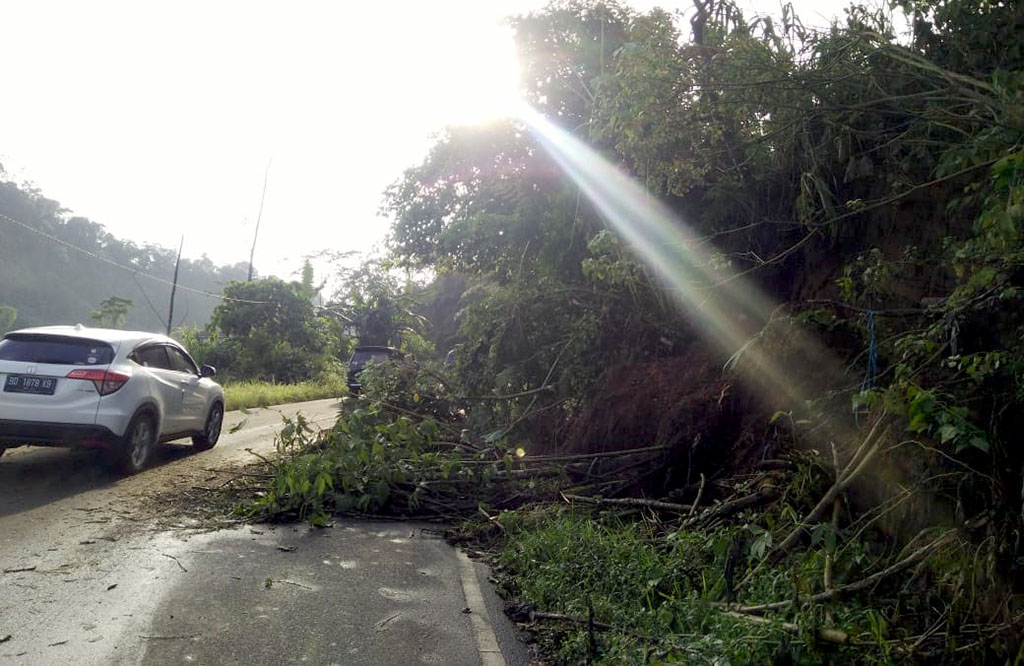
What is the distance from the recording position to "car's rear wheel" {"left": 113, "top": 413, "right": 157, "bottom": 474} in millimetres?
9922

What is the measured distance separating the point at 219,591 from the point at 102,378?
473 cm

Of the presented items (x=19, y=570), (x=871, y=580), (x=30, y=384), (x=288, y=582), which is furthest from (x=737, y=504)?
(x=30, y=384)

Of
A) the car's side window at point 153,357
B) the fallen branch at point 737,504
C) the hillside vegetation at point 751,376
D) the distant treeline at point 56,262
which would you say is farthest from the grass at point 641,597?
the distant treeline at point 56,262

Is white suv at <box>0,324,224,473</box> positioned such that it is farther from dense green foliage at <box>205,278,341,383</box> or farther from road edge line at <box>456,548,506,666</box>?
dense green foliage at <box>205,278,341,383</box>

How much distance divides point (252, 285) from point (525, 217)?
29245 mm

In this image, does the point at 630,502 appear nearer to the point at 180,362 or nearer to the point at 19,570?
the point at 19,570

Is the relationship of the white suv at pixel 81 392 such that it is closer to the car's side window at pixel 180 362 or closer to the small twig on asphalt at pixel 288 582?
the car's side window at pixel 180 362

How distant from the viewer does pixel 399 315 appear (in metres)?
36.5

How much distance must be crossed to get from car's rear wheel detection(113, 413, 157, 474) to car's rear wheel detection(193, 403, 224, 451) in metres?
2.14

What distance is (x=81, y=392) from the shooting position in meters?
9.59

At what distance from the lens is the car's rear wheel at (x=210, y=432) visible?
42.8 feet

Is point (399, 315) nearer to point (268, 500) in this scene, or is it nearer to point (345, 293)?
point (345, 293)

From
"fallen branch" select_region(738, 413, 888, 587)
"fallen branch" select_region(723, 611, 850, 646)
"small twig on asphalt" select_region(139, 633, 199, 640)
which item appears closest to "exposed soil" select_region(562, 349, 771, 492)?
"fallen branch" select_region(738, 413, 888, 587)

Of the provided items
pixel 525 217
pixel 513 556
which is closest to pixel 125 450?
pixel 513 556
